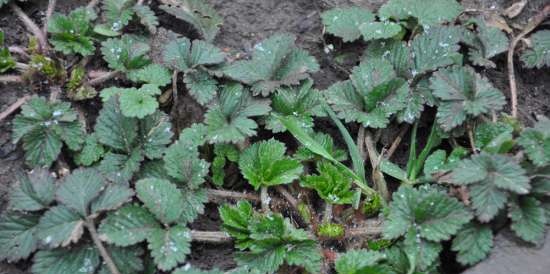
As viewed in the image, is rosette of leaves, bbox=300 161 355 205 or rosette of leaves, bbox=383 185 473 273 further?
rosette of leaves, bbox=300 161 355 205

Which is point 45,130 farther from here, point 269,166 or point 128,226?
point 269,166

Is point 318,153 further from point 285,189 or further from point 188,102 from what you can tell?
point 188,102

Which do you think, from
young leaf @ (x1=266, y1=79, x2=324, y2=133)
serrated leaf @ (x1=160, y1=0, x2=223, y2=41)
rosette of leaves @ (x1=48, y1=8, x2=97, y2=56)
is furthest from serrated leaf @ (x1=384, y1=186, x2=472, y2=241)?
rosette of leaves @ (x1=48, y1=8, x2=97, y2=56)

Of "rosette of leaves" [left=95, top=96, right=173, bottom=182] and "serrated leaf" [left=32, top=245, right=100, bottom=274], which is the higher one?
"rosette of leaves" [left=95, top=96, right=173, bottom=182]

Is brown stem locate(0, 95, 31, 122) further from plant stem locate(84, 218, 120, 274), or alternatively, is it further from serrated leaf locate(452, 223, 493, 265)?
serrated leaf locate(452, 223, 493, 265)

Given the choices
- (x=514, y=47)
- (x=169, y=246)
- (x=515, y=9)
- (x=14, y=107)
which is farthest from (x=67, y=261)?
(x=515, y=9)

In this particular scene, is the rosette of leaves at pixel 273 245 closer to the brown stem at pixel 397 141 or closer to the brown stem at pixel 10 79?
the brown stem at pixel 397 141
